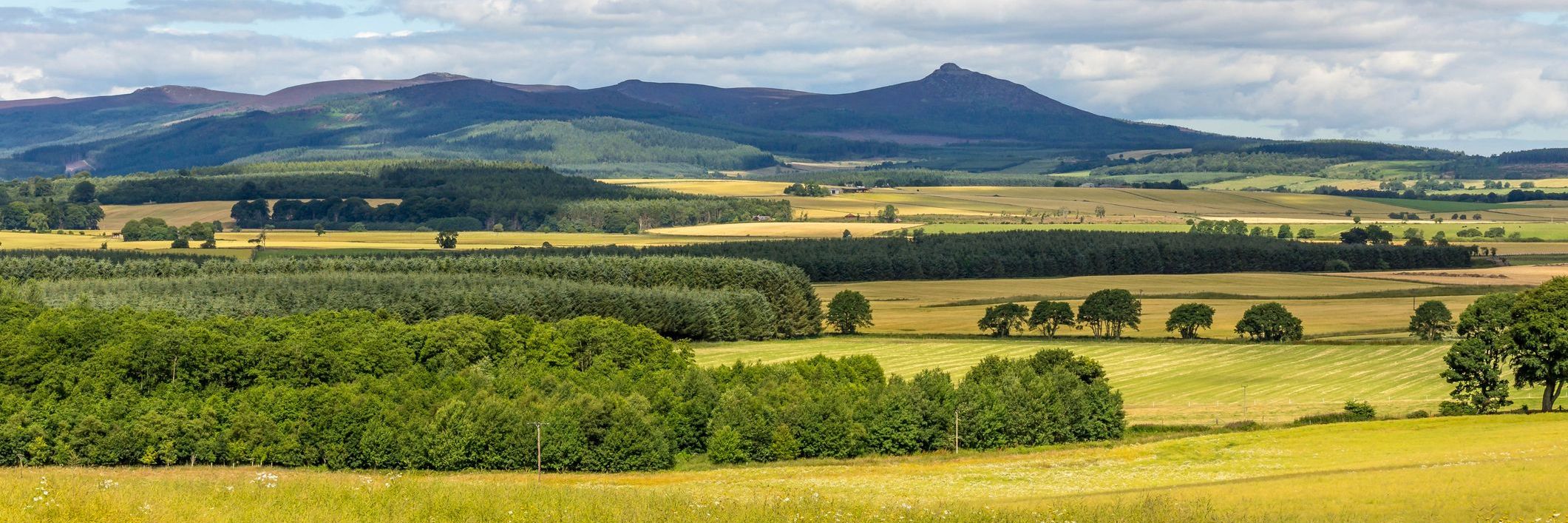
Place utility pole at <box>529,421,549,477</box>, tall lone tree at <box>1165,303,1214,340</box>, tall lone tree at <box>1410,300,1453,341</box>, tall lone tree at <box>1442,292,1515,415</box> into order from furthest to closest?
tall lone tree at <box>1165,303,1214,340</box>, tall lone tree at <box>1410,300,1453,341</box>, tall lone tree at <box>1442,292,1515,415</box>, utility pole at <box>529,421,549,477</box>

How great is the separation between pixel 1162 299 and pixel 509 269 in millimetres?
69073

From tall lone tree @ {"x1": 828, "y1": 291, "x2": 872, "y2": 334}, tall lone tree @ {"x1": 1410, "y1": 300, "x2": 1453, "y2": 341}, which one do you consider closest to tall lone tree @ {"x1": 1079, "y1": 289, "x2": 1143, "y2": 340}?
tall lone tree @ {"x1": 828, "y1": 291, "x2": 872, "y2": 334}

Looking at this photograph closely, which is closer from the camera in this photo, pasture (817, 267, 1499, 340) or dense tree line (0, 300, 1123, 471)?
dense tree line (0, 300, 1123, 471)

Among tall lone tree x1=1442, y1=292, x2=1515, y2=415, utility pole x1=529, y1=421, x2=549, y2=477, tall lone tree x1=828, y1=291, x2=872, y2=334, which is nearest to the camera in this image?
utility pole x1=529, y1=421, x2=549, y2=477

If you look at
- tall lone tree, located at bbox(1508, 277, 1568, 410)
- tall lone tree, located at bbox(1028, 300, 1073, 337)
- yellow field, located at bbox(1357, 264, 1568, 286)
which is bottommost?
tall lone tree, located at bbox(1028, 300, 1073, 337)

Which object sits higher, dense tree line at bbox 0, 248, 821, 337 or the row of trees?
dense tree line at bbox 0, 248, 821, 337

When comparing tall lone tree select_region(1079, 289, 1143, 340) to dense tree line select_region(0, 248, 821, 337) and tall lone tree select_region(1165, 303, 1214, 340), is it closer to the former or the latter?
tall lone tree select_region(1165, 303, 1214, 340)

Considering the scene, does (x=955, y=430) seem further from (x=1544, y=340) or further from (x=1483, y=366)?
(x=1544, y=340)

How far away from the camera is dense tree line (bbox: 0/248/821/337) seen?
6526 inches

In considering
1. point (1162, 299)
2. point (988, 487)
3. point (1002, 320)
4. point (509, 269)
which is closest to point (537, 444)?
point (988, 487)

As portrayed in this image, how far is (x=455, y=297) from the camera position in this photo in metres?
145

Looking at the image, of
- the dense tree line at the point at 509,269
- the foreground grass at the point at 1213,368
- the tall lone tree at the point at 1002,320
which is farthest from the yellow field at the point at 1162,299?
the dense tree line at the point at 509,269

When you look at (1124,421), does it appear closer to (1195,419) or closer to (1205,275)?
(1195,419)

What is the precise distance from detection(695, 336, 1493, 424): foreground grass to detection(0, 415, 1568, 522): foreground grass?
14.0m
